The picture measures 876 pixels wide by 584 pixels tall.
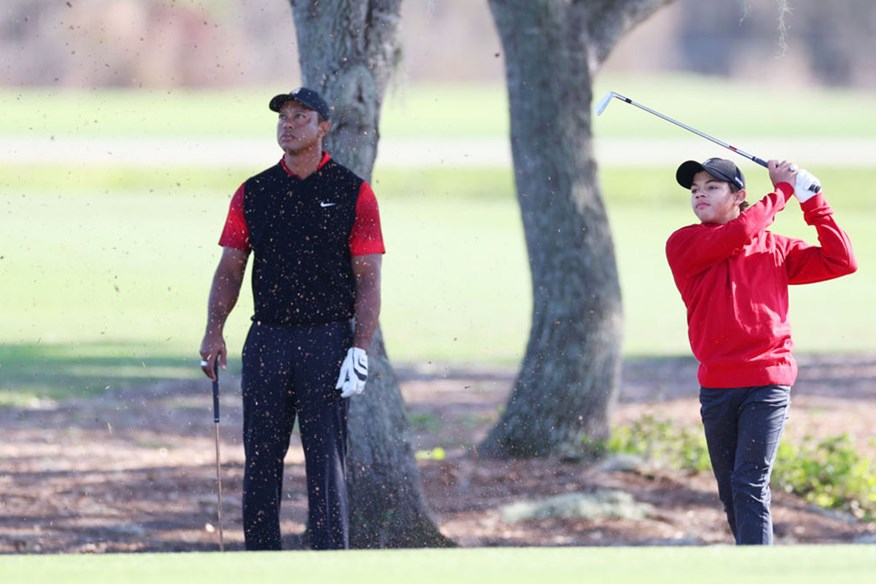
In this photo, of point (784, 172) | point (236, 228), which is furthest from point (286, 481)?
point (784, 172)

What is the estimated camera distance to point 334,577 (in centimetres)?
330

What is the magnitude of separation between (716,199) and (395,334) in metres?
10.7

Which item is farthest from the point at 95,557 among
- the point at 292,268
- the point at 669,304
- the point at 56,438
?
the point at 669,304

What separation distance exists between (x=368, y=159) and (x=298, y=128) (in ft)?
4.02

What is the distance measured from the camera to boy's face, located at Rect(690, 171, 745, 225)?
5.57 meters

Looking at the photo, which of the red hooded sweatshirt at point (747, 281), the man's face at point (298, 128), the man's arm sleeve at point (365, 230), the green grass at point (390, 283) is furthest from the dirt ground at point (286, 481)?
the red hooded sweatshirt at point (747, 281)

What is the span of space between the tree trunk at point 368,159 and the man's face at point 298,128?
1.06 metres

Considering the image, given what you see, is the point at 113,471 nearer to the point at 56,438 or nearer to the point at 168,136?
the point at 56,438

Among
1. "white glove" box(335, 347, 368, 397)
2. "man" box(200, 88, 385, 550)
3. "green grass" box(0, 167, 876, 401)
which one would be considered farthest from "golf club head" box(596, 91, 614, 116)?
"green grass" box(0, 167, 876, 401)

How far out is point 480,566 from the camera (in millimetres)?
3381

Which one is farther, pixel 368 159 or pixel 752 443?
pixel 368 159

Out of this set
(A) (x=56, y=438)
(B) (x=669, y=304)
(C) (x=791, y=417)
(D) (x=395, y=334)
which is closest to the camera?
(A) (x=56, y=438)

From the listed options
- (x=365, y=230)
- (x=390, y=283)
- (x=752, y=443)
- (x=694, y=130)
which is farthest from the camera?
(x=390, y=283)

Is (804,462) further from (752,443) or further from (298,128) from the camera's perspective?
(298,128)
